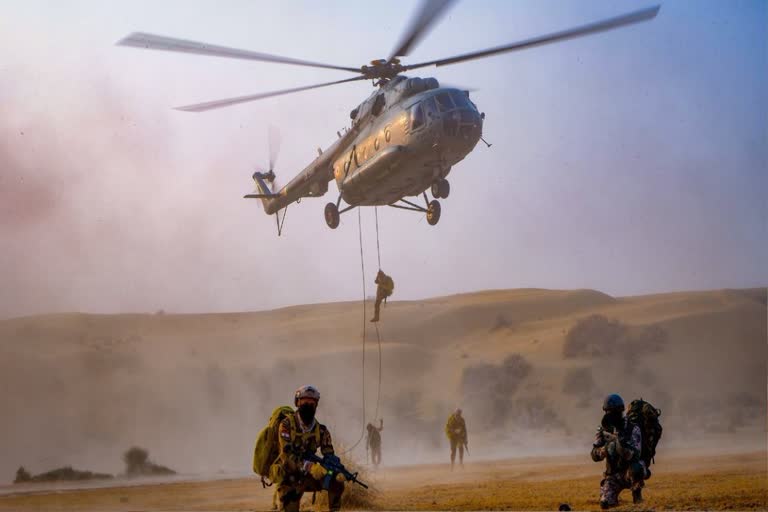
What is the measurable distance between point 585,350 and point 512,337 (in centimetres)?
895

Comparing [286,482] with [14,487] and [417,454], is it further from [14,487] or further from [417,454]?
[417,454]

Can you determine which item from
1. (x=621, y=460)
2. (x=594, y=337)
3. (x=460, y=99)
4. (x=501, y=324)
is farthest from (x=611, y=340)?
(x=621, y=460)

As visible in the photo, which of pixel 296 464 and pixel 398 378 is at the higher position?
pixel 398 378

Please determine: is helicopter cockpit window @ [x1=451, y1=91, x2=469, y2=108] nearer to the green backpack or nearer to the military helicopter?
the military helicopter

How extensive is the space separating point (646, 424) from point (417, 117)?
49.9 feet

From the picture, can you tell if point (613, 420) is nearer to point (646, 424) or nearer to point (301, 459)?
point (646, 424)

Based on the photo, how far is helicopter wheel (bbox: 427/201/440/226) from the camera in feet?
107

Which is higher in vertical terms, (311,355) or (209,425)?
(311,355)

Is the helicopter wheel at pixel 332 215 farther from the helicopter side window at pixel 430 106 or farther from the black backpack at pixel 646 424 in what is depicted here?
the black backpack at pixel 646 424

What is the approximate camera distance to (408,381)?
67.9m

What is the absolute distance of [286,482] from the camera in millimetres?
13719

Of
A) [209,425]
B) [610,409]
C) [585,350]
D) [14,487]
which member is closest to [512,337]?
[585,350]

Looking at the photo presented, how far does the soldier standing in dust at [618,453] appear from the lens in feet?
52.5

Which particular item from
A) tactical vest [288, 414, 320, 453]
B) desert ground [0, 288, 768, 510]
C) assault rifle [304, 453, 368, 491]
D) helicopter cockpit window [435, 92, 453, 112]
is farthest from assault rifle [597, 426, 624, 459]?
desert ground [0, 288, 768, 510]
